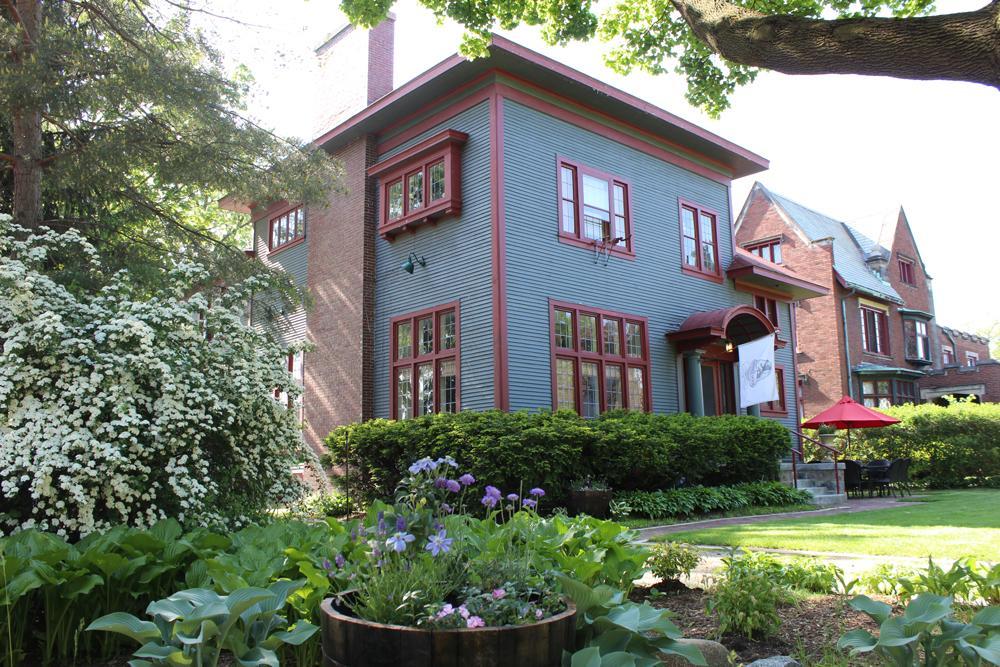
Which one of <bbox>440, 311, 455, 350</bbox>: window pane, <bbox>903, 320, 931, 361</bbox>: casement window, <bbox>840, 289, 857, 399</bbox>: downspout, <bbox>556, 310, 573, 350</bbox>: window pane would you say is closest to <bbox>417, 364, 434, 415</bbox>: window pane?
<bbox>440, 311, 455, 350</bbox>: window pane

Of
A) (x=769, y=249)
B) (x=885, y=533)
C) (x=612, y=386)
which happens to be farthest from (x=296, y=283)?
(x=769, y=249)

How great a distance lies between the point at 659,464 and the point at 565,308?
3.48 meters

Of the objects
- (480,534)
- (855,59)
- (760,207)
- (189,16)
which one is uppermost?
(760,207)

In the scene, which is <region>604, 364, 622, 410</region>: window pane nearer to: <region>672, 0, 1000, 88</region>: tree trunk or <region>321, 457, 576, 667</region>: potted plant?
<region>672, 0, 1000, 88</region>: tree trunk

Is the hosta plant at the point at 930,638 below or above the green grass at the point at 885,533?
above

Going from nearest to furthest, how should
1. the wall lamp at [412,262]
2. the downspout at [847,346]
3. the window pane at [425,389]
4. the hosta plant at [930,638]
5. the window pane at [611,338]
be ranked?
1. the hosta plant at [930,638]
2. the window pane at [425,389]
3. the wall lamp at [412,262]
4. the window pane at [611,338]
5. the downspout at [847,346]

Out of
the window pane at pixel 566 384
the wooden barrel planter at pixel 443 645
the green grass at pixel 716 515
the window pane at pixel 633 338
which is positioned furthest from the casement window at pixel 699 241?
the wooden barrel planter at pixel 443 645

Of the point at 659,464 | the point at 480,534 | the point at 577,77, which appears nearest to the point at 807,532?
the point at 659,464

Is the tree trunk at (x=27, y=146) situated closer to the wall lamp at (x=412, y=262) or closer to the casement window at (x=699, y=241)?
the wall lamp at (x=412, y=262)

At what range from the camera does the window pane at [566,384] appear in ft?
45.6

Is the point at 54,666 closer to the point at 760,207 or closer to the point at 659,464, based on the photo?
the point at 659,464

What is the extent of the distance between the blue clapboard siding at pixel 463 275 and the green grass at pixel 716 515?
3.14 metres

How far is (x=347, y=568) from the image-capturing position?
3.22m

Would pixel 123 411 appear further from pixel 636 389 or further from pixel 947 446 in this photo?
pixel 947 446
